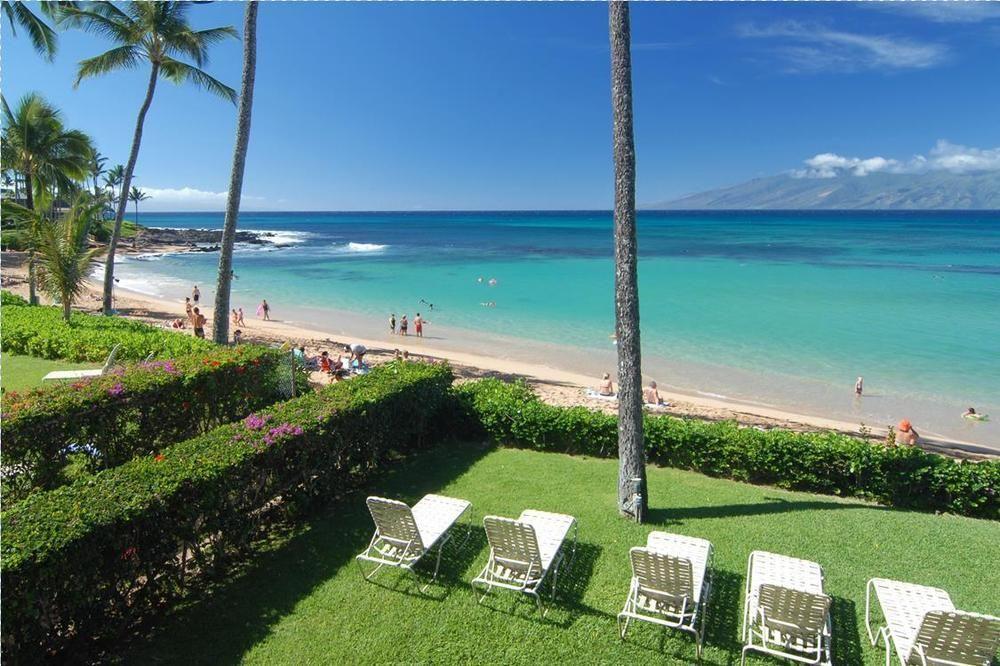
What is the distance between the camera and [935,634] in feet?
14.7

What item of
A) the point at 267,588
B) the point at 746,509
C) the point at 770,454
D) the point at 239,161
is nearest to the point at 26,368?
the point at 239,161

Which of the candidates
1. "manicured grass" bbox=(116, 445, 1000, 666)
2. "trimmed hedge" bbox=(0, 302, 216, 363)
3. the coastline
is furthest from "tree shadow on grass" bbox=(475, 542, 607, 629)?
"trimmed hedge" bbox=(0, 302, 216, 363)

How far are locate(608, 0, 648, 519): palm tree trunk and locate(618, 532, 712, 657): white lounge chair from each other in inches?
78.4

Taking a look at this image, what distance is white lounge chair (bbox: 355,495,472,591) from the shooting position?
19.6 feet

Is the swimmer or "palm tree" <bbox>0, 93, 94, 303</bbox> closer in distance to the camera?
the swimmer

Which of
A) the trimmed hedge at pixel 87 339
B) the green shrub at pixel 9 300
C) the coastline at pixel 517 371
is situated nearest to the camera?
the trimmed hedge at pixel 87 339

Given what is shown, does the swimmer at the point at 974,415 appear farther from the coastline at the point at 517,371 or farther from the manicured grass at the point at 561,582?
the manicured grass at the point at 561,582

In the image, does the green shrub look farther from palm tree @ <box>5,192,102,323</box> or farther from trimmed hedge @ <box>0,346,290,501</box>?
trimmed hedge @ <box>0,346,290,501</box>

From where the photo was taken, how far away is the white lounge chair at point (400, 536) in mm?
5973

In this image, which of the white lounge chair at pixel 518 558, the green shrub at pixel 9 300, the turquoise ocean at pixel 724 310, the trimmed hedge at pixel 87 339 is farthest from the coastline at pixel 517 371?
the white lounge chair at pixel 518 558

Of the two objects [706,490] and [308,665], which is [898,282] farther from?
[308,665]

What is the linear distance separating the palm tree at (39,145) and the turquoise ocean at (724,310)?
11.4 metres

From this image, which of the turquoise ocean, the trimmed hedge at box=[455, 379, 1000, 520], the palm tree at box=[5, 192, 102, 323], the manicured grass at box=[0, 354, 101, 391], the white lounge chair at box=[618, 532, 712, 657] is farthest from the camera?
the turquoise ocean

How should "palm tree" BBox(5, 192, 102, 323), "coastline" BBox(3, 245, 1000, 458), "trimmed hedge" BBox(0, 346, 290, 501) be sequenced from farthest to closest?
"palm tree" BBox(5, 192, 102, 323), "coastline" BBox(3, 245, 1000, 458), "trimmed hedge" BBox(0, 346, 290, 501)
